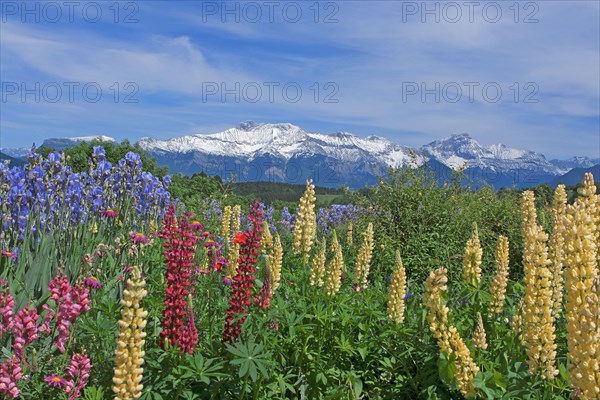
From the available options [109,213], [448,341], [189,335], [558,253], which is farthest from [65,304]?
[109,213]

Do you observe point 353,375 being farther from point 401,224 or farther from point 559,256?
point 401,224

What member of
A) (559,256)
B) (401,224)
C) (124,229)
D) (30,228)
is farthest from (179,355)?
(401,224)

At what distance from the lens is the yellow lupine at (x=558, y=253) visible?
384 centimetres

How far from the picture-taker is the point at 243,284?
385cm

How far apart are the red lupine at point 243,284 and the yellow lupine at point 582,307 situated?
76.1 inches

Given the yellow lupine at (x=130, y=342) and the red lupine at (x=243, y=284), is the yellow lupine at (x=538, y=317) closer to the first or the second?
the red lupine at (x=243, y=284)

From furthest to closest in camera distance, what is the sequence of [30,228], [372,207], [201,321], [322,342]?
[372,207], [30,228], [201,321], [322,342]

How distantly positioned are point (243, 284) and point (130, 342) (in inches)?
46.9

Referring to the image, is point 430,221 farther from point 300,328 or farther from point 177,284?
point 177,284

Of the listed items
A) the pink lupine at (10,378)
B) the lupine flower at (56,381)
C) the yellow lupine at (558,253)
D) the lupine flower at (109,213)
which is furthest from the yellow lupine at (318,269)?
the lupine flower at (109,213)

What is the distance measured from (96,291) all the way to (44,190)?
2.31 meters

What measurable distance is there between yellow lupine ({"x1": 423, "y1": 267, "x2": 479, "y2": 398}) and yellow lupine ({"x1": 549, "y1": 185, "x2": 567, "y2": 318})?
0.73 m

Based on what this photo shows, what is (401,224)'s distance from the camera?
396 inches

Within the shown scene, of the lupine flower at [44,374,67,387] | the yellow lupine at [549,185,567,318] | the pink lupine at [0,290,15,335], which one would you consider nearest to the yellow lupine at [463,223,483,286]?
the yellow lupine at [549,185,567,318]
